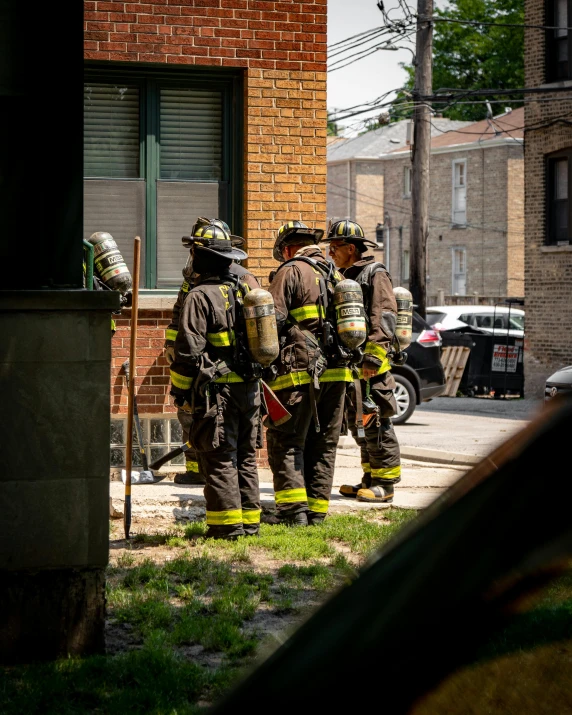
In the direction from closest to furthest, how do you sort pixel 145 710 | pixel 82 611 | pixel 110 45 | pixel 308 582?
pixel 145 710
pixel 82 611
pixel 308 582
pixel 110 45

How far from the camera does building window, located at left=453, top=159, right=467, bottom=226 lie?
47781 mm

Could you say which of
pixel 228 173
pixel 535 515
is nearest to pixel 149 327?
pixel 228 173

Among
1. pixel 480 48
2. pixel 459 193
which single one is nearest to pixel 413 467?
pixel 459 193

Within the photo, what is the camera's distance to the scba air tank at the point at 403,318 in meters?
9.18

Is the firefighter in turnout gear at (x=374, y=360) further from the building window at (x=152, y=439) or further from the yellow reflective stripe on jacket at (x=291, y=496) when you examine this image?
the building window at (x=152, y=439)

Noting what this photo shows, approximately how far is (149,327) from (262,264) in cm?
117

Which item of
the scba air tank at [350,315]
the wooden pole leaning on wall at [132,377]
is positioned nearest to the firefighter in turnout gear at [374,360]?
the scba air tank at [350,315]

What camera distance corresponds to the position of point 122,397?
10211 mm

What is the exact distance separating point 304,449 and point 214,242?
176 centimetres

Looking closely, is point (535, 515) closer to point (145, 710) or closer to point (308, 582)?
point (145, 710)

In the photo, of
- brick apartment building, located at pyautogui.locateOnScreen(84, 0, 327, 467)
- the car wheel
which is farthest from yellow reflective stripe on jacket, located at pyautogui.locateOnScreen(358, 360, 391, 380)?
the car wheel

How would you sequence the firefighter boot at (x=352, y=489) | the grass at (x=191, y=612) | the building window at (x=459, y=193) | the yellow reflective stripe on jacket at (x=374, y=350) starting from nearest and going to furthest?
the grass at (x=191, y=612) → the yellow reflective stripe on jacket at (x=374, y=350) → the firefighter boot at (x=352, y=489) → the building window at (x=459, y=193)

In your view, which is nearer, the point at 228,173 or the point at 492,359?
the point at 228,173

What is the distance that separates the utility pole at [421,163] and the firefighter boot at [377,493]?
499 inches
